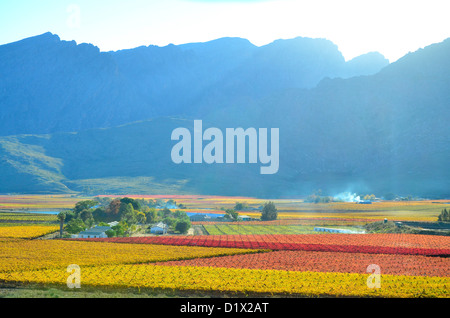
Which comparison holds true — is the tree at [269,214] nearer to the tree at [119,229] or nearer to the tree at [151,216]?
the tree at [151,216]

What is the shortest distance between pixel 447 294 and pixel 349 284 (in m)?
4.81

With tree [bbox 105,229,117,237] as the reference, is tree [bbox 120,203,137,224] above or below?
above

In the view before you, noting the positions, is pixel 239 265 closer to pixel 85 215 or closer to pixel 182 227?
pixel 182 227

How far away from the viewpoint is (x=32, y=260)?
3275cm

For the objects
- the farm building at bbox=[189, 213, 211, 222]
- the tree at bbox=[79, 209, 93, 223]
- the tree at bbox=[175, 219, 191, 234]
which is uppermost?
the tree at bbox=[79, 209, 93, 223]

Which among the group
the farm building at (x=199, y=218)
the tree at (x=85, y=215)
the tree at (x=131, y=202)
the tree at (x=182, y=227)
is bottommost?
the farm building at (x=199, y=218)

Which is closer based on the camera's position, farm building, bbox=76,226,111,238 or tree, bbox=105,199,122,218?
farm building, bbox=76,226,111,238

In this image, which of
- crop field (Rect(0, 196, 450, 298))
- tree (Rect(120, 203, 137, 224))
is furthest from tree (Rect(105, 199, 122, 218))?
crop field (Rect(0, 196, 450, 298))

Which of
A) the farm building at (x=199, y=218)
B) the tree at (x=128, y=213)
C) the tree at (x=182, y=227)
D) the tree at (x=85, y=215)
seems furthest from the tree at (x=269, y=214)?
the tree at (x=85, y=215)

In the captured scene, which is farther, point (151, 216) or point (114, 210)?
point (151, 216)

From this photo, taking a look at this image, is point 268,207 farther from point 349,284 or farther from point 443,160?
point 443,160

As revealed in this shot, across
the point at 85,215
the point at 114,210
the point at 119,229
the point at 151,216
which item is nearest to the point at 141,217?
the point at 151,216

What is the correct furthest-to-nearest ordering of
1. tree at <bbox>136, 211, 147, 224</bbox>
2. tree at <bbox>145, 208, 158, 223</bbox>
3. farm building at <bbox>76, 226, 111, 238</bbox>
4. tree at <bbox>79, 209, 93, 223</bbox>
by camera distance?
tree at <bbox>145, 208, 158, 223</bbox> → tree at <bbox>136, 211, 147, 224</bbox> → tree at <bbox>79, 209, 93, 223</bbox> → farm building at <bbox>76, 226, 111, 238</bbox>

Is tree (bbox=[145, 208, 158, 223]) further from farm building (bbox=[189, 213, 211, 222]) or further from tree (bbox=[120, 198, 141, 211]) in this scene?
farm building (bbox=[189, 213, 211, 222])
